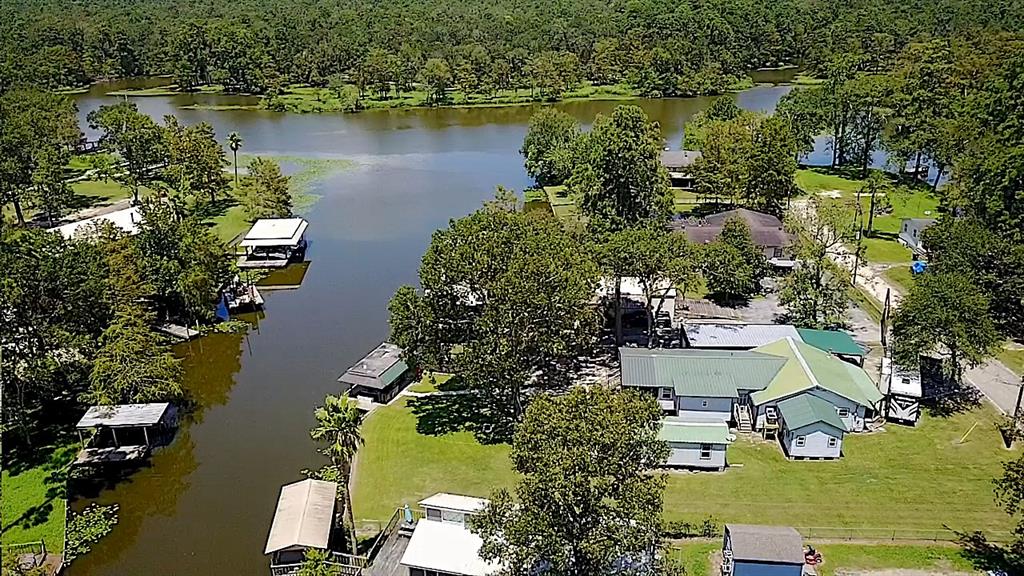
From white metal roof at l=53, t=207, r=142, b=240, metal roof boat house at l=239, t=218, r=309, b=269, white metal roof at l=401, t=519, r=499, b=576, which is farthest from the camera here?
metal roof boat house at l=239, t=218, r=309, b=269

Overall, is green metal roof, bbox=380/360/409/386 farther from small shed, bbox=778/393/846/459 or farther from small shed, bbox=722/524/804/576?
small shed, bbox=722/524/804/576

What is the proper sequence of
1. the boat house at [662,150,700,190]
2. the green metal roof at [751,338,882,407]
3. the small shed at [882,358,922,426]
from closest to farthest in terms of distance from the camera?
the green metal roof at [751,338,882,407] → the small shed at [882,358,922,426] → the boat house at [662,150,700,190]

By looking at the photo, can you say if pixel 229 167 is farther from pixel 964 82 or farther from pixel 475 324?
pixel 964 82

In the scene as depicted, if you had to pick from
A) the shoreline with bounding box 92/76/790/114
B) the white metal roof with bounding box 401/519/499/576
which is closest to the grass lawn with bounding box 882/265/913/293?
the white metal roof with bounding box 401/519/499/576

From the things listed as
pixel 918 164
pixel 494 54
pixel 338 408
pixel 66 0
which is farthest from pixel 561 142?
pixel 66 0

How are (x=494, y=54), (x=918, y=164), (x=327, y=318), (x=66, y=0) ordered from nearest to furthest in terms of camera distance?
(x=327, y=318), (x=918, y=164), (x=494, y=54), (x=66, y=0)

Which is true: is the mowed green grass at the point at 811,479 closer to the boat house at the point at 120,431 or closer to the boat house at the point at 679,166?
the boat house at the point at 120,431

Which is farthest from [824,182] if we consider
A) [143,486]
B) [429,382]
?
[143,486]

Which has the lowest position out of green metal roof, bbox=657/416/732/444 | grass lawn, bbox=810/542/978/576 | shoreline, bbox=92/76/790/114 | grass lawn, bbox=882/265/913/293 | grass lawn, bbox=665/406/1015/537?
grass lawn, bbox=810/542/978/576
